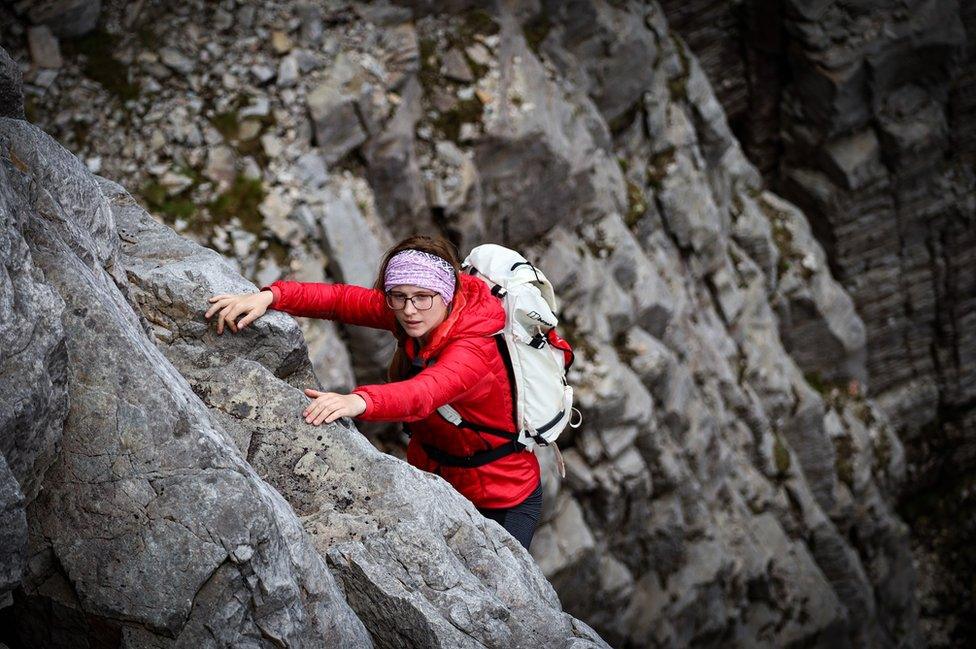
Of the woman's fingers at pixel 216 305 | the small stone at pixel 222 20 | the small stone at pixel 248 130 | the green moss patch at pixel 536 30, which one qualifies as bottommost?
the green moss patch at pixel 536 30

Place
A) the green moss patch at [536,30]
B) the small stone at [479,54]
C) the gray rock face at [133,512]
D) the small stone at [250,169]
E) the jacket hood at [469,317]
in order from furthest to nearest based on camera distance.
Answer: the green moss patch at [536,30]
the small stone at [479,54]
the small stone at [250,169]
the jacket hood at [469,317]
the gray rock face at [133,512]

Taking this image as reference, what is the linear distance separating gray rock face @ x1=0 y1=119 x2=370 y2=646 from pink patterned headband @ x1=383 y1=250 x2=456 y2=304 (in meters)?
1.92

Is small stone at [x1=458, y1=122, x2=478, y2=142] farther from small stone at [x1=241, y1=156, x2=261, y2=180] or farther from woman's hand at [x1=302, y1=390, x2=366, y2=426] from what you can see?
woman's hand at [x1=302, y1=390, x2=366, y2=426]

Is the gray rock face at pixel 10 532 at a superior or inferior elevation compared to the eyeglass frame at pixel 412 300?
superior

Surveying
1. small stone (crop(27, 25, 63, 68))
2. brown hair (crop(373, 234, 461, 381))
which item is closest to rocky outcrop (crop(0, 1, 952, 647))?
small stone (crop(27, 25, 63, 68))

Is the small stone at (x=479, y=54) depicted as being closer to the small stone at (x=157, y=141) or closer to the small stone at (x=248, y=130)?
the small stone at (x=248, y=130)

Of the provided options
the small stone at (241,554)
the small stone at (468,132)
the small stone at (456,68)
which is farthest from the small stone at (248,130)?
the small stone at (241,554)

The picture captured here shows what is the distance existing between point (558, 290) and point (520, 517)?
37.4 ft

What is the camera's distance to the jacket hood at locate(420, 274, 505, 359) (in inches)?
255

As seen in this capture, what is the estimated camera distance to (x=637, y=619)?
63.9 ft

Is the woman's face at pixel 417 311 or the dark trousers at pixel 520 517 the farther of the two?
the dark trousers at pixel 520 517

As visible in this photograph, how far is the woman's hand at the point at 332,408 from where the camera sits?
5746mm

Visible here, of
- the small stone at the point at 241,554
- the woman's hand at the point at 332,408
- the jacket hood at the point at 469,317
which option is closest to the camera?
the small stone at the point at 241,554

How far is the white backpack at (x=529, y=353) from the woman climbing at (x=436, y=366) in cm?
10
